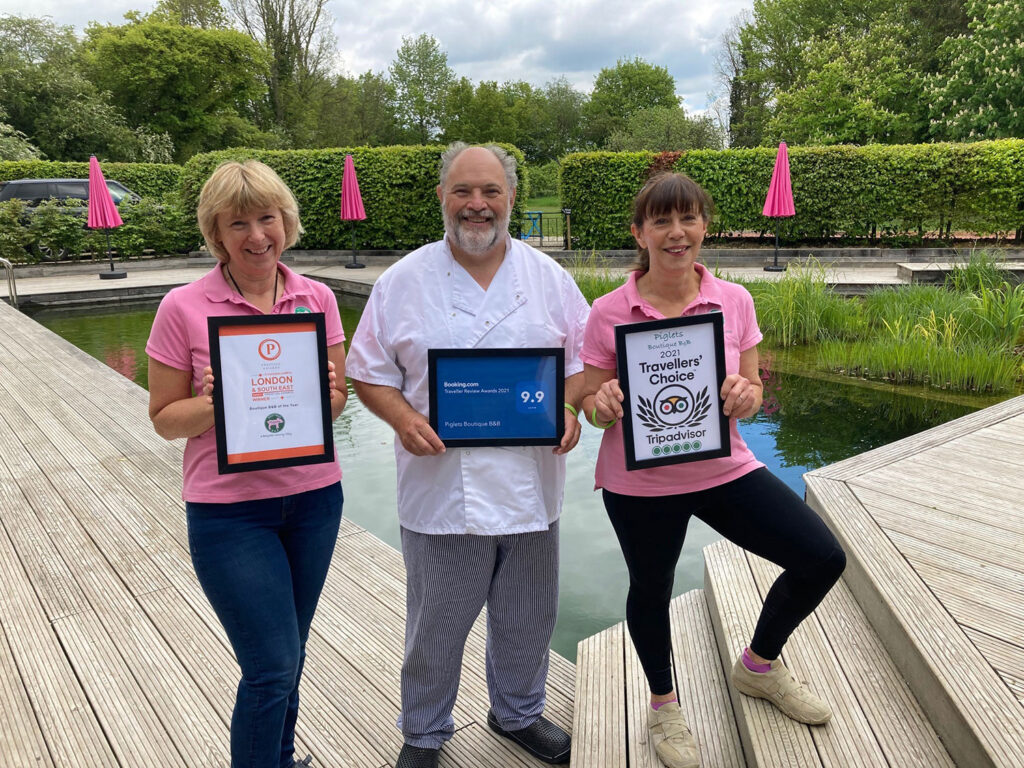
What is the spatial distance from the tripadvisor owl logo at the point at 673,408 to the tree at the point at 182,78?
3271 centimetres

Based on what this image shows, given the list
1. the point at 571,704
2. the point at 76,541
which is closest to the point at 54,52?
the point at 76,541

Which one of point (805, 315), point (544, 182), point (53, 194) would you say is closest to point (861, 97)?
point (544, 182)

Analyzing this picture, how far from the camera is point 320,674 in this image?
7.77 feet

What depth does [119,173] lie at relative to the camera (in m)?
16.2

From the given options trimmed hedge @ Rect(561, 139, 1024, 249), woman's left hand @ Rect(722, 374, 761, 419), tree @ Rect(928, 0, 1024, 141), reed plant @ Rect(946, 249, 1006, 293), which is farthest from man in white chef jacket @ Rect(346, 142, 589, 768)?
tree @ Rect(928, 0, 1024, 141)

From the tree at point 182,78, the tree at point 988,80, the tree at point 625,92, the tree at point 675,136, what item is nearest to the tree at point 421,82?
the tree at point 625,92

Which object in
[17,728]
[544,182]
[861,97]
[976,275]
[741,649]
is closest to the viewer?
[17,728]

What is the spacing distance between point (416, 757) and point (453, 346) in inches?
41.9

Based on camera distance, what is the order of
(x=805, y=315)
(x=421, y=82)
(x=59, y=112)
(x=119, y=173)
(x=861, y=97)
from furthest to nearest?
1. (x=421, y=82)
2. (x=59, y=112)
3. (x=861, y=97)
4. (x=119, y=173)
5. (x=805, y=315)

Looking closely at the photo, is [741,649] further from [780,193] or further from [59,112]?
[59,112]

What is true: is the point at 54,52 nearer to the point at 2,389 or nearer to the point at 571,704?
the point at 2,389

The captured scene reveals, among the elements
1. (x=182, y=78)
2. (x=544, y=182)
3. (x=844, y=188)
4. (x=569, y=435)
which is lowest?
(x=569, y=435)

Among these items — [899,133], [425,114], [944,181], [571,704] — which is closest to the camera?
[571,704]

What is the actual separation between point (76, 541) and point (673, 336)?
2.83 m
